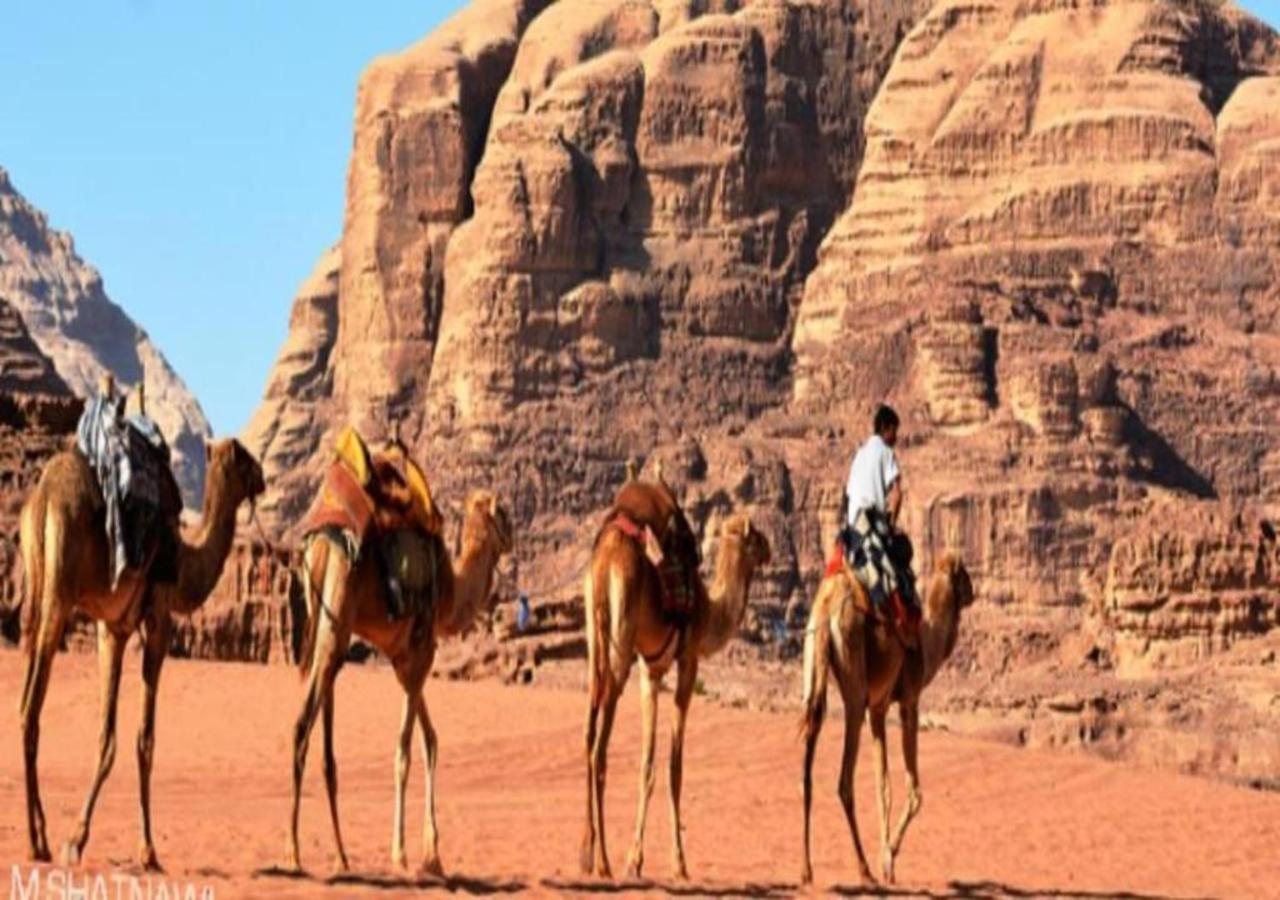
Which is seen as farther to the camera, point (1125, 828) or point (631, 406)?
point (631, 406)

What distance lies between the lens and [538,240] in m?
159

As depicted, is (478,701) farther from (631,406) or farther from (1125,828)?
(631,406)

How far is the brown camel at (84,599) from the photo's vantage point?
20391 mm

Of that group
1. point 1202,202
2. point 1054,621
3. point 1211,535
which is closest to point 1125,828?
point 1211,535

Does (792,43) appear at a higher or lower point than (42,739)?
higher

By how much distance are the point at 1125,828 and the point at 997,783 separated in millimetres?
4106

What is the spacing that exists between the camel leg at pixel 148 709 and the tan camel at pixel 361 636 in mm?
1209

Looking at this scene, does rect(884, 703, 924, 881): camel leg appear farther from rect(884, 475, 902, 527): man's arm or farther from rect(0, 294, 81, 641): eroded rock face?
rect(0, 294, 81, 641): eroded rock face

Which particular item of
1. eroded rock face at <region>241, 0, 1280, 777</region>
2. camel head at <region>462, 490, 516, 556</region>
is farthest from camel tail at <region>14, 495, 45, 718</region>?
eroded rock face at <region>241, 0, 1280, 777</region>

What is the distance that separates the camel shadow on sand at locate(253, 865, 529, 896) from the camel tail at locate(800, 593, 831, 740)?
289cm

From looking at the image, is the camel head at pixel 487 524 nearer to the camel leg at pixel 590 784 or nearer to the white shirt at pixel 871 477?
the camel leg at pixel 590 784

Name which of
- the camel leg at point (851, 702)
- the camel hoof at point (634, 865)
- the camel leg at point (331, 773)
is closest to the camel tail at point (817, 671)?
the camel leg at point (851, 702)

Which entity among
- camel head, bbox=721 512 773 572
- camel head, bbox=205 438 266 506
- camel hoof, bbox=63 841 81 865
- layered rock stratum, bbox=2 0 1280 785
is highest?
layered rock stratum, bbox=2 0 1280 785

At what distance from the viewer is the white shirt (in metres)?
25.0
